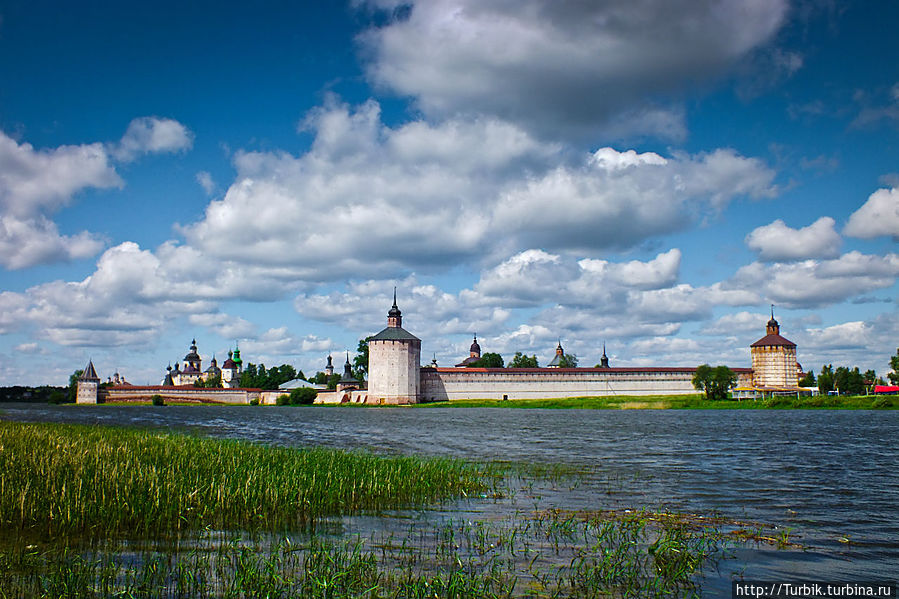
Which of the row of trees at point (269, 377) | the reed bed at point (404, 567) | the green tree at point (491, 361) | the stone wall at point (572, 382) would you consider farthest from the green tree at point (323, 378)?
the reed bed at point (404, 567)

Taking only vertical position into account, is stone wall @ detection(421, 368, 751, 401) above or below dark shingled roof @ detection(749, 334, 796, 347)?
below

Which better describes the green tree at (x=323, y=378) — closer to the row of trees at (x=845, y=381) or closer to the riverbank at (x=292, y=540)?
the row of trees at (x=845, y=381)

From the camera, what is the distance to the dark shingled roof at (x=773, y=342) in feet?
300

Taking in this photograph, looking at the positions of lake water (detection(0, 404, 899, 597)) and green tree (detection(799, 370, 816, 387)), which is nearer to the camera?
lake water (detection(0, 404, 899, 597))

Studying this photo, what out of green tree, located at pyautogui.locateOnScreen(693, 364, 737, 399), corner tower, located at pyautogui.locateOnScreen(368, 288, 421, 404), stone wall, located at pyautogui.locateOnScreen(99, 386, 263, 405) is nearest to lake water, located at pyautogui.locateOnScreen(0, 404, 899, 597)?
green tree, located at pyautogui.locateOnScreen(693, 364, 737, 399)

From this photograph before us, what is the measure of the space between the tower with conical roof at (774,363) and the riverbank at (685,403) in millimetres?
17597

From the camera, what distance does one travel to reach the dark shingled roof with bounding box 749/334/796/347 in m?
91.3

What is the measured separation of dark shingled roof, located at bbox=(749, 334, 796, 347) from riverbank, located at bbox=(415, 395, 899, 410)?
19.5 meters

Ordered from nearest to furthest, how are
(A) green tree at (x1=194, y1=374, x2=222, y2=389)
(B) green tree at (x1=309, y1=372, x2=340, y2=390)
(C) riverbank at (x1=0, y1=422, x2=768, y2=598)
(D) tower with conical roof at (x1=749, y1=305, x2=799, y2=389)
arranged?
1. (C) riverbank at (x1=0, y1=422, x2=768, y2=598)
2. (D) tower with conical roof at (x1=749, y1=305, x2=799, y2=389)
3. (B) green tree at (x1=309, y1=372, x2=340, y2=390)
4. (A) green tree at (x1=194, y1=374, x2=222, y2=389)

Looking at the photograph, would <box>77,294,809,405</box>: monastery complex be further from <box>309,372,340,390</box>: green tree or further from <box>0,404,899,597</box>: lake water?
<box>0,404,899,597</box>: lake water

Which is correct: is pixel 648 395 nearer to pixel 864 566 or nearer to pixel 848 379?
pixel 848 379

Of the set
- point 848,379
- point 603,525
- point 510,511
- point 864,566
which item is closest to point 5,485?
point 510,511

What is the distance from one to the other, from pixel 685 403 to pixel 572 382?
52.3ft

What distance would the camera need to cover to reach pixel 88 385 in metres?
107
